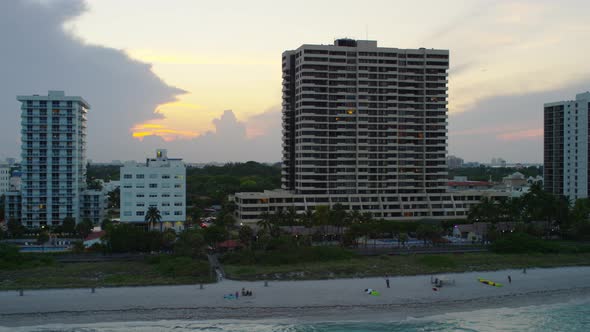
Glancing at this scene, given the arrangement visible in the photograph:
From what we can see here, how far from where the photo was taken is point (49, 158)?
91625 mm

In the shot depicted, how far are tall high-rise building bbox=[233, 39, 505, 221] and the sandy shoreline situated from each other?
4667 centimetres

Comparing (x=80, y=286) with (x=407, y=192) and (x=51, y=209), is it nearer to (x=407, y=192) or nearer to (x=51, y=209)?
(x=51, y=209)

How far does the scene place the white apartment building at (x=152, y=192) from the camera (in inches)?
3460

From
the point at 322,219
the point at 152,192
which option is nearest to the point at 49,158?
the point at 152,192

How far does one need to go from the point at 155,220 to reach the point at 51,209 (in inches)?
901

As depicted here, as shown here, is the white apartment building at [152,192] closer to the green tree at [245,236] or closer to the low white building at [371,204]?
the low white building at [371,204]

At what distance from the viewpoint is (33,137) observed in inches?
3580

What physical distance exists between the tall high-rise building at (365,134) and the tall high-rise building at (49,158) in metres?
31.1

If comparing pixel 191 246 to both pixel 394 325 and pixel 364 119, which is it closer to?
pixel 394 325

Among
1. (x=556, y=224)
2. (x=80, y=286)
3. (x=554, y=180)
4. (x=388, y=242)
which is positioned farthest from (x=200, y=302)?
(x=554, y=180)

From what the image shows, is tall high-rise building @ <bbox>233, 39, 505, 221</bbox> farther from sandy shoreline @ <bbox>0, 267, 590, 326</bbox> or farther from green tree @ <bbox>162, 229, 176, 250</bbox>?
sandy shoreline @ <bbox>0, 267, 590, 326</bbox>

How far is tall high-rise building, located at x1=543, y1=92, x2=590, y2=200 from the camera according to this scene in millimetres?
115875

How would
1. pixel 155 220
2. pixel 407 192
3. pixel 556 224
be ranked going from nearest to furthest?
pixel 155 220 → pixel 556 224 → pixel 407 192

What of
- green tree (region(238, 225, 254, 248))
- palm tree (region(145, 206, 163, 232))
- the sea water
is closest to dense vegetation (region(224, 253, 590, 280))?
green tree (region(238, 225, 254, 248))
